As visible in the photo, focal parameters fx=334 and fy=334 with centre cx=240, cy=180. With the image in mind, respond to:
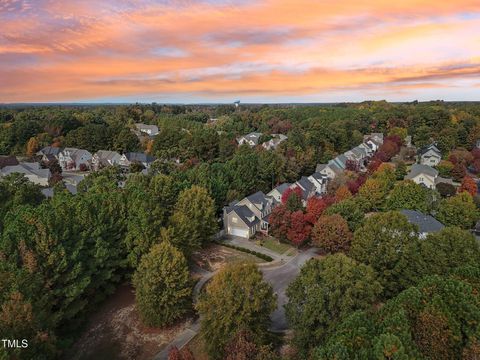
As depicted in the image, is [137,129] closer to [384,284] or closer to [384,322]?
[384,284]

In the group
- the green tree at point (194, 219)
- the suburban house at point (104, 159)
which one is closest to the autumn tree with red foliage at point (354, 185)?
the green tree at point (194, 219)

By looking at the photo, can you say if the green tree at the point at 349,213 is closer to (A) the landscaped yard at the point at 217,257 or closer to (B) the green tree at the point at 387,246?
(B) the green tree at the point at 387,246

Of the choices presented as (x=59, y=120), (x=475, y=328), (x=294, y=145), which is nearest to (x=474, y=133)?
(x=294, y=145)

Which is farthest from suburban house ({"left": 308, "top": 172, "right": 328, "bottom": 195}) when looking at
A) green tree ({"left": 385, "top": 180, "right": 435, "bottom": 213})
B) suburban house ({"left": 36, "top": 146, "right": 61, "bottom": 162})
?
suburban house ({"left": 36, "top": 146, "right": 61, "bottom": 162})

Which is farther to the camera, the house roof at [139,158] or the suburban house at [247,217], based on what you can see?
the house roof at [139,158]

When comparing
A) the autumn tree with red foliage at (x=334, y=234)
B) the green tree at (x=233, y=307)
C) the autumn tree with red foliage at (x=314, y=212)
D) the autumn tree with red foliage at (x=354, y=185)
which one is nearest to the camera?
the green tree at (x=233, y=307)

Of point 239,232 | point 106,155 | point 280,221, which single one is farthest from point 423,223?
point 106,155

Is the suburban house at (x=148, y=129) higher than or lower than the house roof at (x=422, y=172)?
higher
